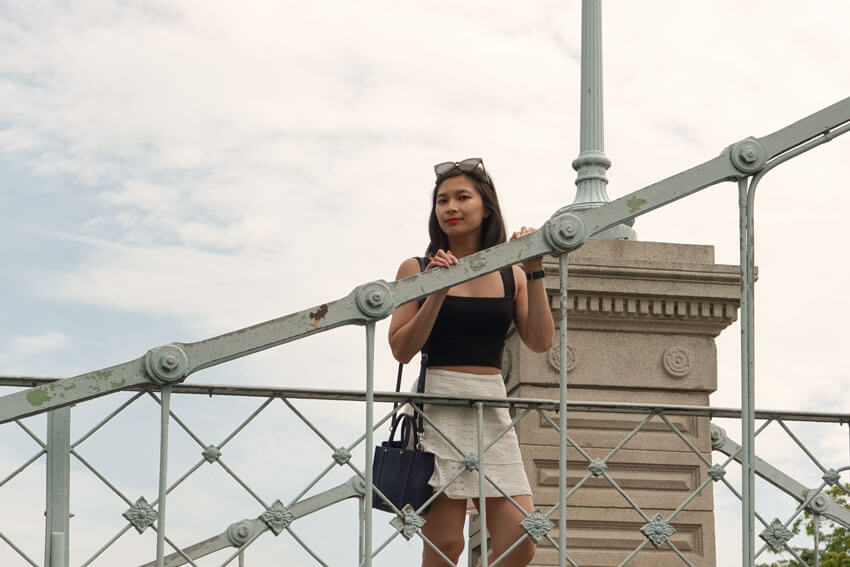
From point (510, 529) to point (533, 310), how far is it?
90 cm

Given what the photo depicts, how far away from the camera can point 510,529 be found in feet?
18.0

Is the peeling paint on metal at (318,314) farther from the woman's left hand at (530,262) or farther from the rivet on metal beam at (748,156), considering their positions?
the rivet on metal beam at (748,156)

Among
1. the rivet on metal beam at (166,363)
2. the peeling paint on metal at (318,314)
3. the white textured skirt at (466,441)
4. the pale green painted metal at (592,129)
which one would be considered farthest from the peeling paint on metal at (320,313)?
the pale green painted metal at (592,129)

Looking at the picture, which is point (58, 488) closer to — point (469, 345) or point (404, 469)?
→ point (404, 469)

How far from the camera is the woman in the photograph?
18.0 feet

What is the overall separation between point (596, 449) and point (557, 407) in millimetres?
4018

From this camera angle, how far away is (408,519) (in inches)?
210

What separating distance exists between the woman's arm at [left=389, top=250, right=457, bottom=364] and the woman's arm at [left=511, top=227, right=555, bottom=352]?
364 mm

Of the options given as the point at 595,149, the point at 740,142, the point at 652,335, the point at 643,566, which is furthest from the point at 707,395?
the point at 740,142

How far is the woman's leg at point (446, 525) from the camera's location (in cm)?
552

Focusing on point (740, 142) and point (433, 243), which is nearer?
point (740, 142)

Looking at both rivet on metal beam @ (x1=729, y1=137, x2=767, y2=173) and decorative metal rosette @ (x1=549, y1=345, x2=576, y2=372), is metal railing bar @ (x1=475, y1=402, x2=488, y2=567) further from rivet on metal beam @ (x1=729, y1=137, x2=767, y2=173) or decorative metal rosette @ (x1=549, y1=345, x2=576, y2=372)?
decorative metal rosette @ (x1=549, y1=345, x2=576, y2=372)

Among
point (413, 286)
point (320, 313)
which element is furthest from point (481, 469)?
point (320, 313)

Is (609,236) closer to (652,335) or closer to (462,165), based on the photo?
(652,335)
